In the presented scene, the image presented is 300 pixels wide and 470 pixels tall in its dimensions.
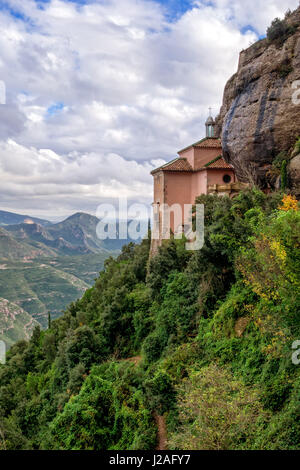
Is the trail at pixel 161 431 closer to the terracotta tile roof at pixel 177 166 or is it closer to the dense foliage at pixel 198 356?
the dense foliage at pixel 198 356

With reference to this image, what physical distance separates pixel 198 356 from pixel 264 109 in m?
14.1

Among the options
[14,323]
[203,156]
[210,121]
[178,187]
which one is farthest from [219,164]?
[14,323]

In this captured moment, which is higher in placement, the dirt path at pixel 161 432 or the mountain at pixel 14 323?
the dirt path at pixel 161 432

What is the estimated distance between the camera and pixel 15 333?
104125 mm

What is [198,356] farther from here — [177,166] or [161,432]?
[177,166]

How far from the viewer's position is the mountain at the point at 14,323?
101m

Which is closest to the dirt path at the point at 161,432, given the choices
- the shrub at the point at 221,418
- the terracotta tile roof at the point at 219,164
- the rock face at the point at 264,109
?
the shrub at the point at 221,418

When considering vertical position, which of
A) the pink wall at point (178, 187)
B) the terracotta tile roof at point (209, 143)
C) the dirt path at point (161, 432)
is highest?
the terracotta tile roof at point (209, 143)

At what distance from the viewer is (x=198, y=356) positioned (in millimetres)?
15977

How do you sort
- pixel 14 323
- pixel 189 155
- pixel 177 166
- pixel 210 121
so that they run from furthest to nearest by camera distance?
pixel 14 323
pixel 210 121
pixel 189 155
pixel 177 166

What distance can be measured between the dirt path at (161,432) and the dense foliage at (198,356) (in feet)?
0.96

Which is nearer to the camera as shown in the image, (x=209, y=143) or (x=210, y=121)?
(x=209, y=143)
